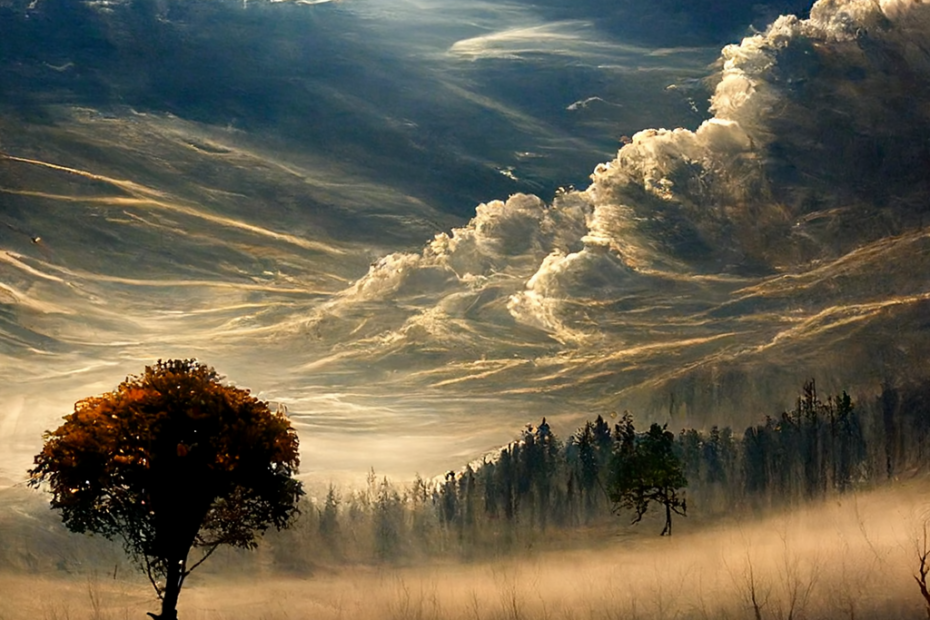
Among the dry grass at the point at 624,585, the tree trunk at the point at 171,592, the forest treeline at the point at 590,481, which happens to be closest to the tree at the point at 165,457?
the tree trunk at the point at 171,592

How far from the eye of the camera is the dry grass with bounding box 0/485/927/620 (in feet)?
76.8

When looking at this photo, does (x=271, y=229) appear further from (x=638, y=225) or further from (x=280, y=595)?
(x=280, y=595)

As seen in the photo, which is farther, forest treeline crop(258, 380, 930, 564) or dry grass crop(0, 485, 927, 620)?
forest treeline crop(258, 380, 930, 564)

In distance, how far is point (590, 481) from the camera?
26250 millimetres

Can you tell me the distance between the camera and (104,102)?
118ft

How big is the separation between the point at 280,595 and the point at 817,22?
68.5 feet

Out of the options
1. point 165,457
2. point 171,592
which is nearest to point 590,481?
point 171,592

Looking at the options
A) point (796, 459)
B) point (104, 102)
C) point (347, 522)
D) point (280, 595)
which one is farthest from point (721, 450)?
point (104, 102)

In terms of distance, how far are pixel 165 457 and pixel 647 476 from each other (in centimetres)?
1165

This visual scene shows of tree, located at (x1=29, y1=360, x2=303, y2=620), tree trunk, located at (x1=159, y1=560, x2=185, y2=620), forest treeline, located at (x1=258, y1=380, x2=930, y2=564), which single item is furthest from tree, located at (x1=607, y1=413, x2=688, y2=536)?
tree trunk, located at (x1=159, y1=560, x2=185, y2=620)

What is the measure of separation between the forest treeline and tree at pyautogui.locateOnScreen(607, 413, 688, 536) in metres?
0.14

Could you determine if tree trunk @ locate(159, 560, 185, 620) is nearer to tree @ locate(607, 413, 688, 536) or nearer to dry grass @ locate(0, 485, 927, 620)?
dry grass @ locate(0, 485, 927, 620)

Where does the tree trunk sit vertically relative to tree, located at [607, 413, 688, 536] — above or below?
below

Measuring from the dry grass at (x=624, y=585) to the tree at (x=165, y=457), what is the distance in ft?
17.7
